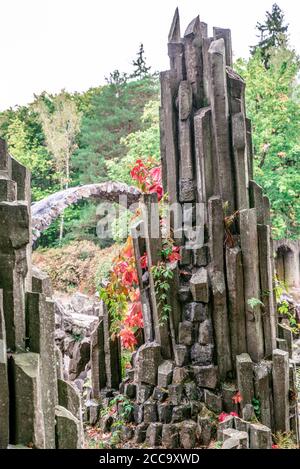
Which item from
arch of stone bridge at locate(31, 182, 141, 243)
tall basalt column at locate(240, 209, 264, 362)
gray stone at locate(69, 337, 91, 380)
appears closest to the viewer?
tall basalt column at locate(240, 209, 264, 362)

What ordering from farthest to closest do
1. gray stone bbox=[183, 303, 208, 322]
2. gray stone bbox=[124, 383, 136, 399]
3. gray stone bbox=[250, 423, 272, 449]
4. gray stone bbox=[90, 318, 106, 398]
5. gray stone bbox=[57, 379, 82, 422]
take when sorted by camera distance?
gray stone bbox=[90, 318, 106, 398] → gray stone bbox=[124, 383, 136, 399] → gray stone bbox=[183, 303, 208, 322] → gray stone bbox=[250, 423, 272, 449] → gray stone bbox=[57, 379, 82, 422]

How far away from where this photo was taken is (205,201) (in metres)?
4.94

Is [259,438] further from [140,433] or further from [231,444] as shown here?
[140,433]

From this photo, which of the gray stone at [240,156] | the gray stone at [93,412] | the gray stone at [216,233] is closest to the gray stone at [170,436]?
the gray stone at [93,412]

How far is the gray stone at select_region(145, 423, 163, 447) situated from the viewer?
4.61 meters

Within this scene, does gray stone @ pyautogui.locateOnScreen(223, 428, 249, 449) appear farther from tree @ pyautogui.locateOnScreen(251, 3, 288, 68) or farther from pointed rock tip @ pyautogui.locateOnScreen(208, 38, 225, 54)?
tree @ pyautogui.locateOnScreen(251, 3, 288, 68)

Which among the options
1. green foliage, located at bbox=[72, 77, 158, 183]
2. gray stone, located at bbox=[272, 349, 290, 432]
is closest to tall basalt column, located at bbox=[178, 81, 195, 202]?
gray stone, located at bbox=[272, 349, 290, 432]

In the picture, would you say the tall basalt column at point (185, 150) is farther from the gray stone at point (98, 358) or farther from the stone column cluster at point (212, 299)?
the gray stone at point (98, 358)

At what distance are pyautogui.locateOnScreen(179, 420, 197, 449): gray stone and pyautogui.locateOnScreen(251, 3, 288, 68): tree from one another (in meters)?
12.6

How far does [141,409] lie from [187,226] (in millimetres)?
2022

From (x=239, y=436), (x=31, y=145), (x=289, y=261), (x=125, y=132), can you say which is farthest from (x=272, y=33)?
(x=239, y=436)

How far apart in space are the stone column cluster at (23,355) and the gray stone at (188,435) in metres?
2.24

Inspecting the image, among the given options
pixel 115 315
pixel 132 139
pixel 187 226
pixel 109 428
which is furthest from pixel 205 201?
pixel 132 139

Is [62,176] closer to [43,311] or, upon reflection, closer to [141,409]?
[141,409]
